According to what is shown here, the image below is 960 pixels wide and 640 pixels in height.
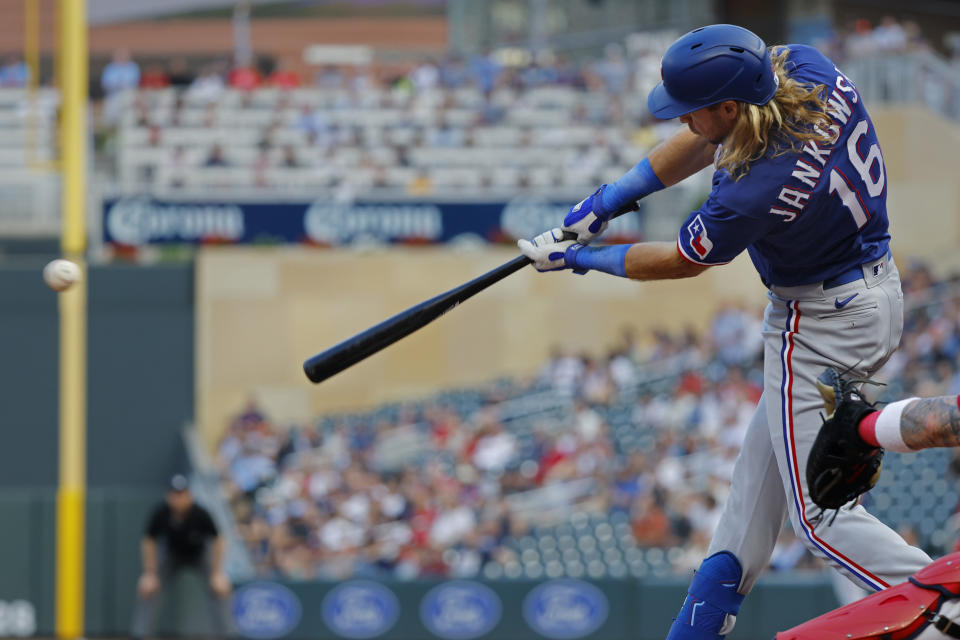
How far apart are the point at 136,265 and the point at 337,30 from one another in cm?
1779

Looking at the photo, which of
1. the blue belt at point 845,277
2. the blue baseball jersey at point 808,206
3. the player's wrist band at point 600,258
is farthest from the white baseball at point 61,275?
the blue belt at point 845,277

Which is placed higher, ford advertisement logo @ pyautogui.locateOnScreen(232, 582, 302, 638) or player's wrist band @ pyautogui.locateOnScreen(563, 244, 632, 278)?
player's wrist band @ pyautogui.locateOnScreen(563, 244, 632, 278)

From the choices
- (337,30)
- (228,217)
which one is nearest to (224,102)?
(228,217)

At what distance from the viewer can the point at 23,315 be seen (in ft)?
51.9

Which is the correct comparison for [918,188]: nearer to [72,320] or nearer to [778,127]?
[72,320]

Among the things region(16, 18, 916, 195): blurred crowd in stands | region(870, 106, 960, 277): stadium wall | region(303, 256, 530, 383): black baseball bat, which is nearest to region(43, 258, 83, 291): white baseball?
region(303, 256, 530, 383): black baseball bat

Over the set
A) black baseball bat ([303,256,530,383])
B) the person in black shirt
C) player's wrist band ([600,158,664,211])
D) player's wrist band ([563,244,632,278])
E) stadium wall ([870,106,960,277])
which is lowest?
the person in black shirt

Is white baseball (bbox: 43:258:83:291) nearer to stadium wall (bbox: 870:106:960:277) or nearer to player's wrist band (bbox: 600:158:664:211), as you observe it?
player's wrist band (bbox: 600:158:664:211)

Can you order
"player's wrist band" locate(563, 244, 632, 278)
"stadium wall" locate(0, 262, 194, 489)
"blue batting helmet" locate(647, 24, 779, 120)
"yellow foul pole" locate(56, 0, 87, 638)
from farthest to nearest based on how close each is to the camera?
"stadium wall" locate(0, 262, 194, 489) → "yellow foul pole" locate(56, 0, 87, 638) → "player's wrist band" locate(563, 244, 632, 278) → "blue batting helmet" locate(647, 24, 779, 120)

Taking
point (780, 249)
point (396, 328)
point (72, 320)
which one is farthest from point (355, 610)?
point (780, 249)

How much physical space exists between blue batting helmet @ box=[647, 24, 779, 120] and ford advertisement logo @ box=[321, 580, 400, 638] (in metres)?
8.51

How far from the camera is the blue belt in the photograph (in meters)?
4.15

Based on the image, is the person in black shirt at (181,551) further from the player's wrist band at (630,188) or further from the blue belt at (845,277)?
the blue belt at (845,277)

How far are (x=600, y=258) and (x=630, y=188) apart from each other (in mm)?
353
